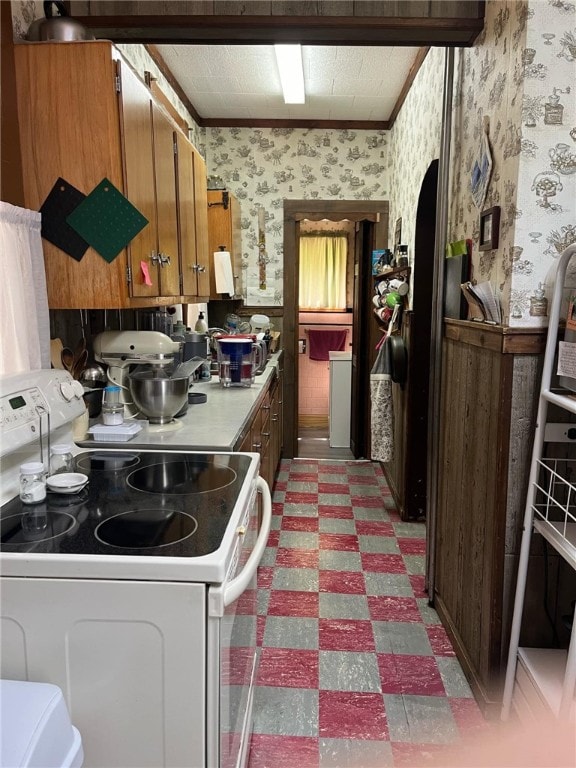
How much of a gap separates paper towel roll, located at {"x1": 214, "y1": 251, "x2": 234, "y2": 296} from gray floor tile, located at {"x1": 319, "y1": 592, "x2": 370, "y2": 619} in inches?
92.9

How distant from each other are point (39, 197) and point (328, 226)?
5.14 m

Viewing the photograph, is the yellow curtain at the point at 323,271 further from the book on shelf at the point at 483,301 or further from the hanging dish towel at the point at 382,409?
the book on shelf at the point at 483,301

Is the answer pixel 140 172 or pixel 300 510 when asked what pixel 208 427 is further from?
pixel 300 510

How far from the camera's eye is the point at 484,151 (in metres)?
1.96

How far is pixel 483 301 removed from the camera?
1.90 m

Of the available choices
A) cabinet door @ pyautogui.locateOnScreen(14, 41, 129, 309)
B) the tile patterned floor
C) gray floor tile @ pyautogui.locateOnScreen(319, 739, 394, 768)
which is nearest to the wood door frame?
the tile patterned floor

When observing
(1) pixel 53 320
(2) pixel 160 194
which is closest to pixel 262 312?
(2) pixel 160 194

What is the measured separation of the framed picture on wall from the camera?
72.6 inches

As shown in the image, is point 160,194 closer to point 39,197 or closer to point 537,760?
point 39,197

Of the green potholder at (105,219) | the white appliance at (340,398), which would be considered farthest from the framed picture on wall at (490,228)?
the white appliance at (340,398)

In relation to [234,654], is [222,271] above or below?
above

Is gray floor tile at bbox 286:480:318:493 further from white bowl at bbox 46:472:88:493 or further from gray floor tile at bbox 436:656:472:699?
white bowl at bbox 46:472:88:493

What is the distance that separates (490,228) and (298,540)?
6.95ft

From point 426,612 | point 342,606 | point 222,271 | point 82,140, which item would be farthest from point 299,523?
point 82,140
